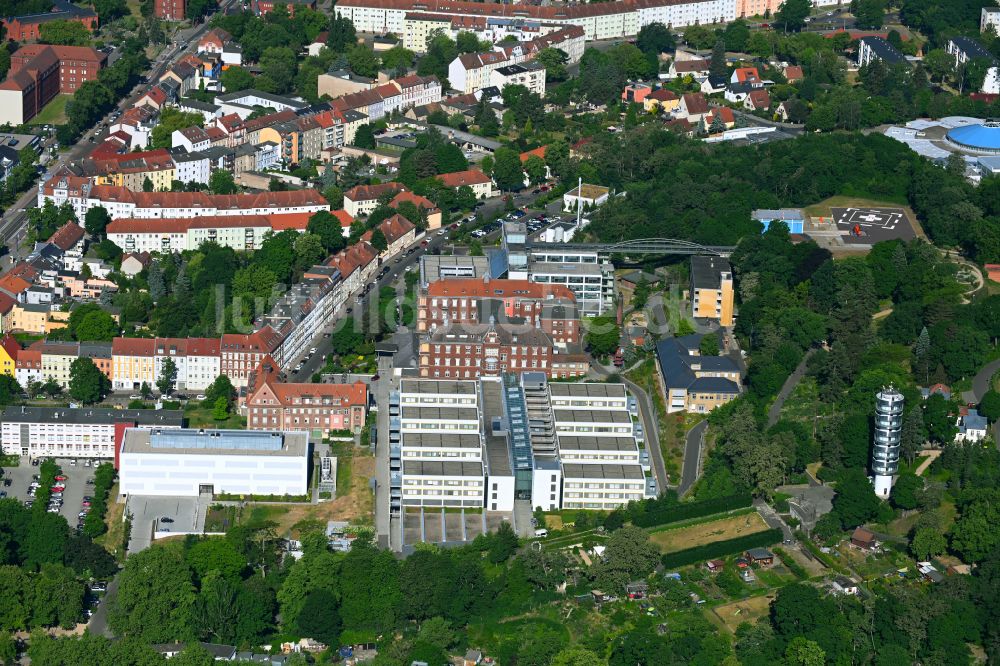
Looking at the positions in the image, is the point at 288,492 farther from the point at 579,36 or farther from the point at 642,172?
the point at 579,36

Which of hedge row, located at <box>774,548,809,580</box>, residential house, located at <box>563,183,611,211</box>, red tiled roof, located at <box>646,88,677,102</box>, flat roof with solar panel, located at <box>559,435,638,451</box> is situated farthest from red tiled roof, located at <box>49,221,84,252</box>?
hedge row, located at <box>774,548,809,580</box>

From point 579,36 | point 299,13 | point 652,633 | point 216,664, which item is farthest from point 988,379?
point 299,13

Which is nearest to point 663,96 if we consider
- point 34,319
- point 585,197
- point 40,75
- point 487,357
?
point 585,197

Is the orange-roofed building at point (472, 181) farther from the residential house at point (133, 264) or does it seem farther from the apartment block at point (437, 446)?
the apartment block at point (437, 446)

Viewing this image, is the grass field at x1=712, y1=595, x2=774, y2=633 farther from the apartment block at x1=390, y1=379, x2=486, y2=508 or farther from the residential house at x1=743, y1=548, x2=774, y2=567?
the apartment block at x1=390, y1=379, x2=486, y2=508

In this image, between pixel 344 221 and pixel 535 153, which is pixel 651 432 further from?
pixel 535 153

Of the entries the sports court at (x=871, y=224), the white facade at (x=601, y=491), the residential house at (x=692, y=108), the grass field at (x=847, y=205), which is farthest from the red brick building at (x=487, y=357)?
the residential house at (x=692, y=108)
